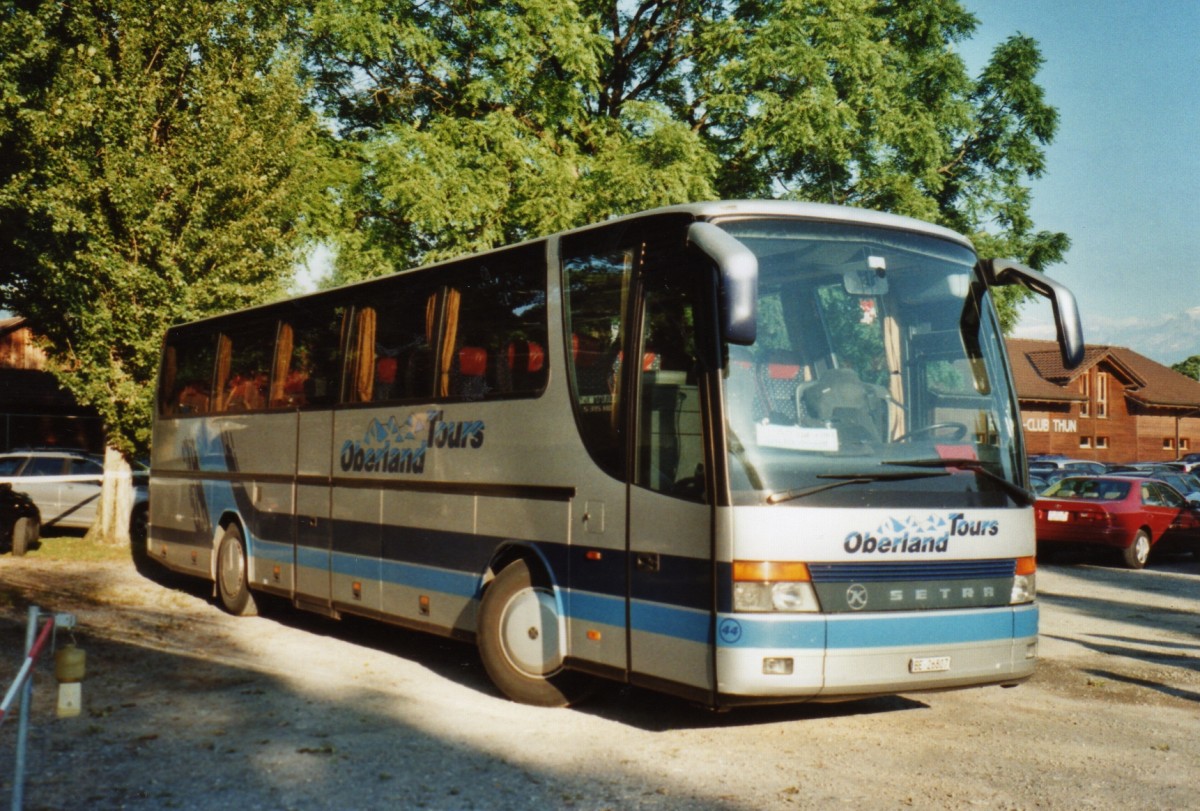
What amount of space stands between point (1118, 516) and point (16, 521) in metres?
17.9

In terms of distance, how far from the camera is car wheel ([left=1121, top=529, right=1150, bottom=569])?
2119 centimetres

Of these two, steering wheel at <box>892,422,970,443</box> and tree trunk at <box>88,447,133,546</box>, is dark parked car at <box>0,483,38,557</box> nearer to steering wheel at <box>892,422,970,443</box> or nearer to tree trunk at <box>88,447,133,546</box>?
tree trunk at <box>88,447,133,546</box>

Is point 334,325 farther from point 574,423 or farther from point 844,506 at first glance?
point 844,506

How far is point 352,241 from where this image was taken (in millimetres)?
21828

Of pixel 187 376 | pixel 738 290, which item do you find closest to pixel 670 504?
pixel 738 290

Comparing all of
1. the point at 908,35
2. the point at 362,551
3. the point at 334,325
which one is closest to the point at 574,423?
the point at 362,551

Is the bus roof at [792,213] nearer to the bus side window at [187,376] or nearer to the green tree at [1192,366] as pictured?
the bus side window at [187,376]

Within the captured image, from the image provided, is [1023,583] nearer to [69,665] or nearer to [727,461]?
[727,461]

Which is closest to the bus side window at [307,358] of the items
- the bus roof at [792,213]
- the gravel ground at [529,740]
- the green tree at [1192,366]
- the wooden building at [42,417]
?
the gravel ground at [529,740]

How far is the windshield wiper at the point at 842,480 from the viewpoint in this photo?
6969mm

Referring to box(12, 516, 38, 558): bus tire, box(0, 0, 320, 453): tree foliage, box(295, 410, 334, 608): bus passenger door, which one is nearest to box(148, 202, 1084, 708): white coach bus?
box(295, 410, 334, 608): bus passenger door

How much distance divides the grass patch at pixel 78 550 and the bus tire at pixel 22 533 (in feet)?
0.46

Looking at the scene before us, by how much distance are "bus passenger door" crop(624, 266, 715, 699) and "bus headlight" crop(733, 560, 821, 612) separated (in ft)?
0.63

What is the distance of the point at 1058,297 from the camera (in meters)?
8.10
